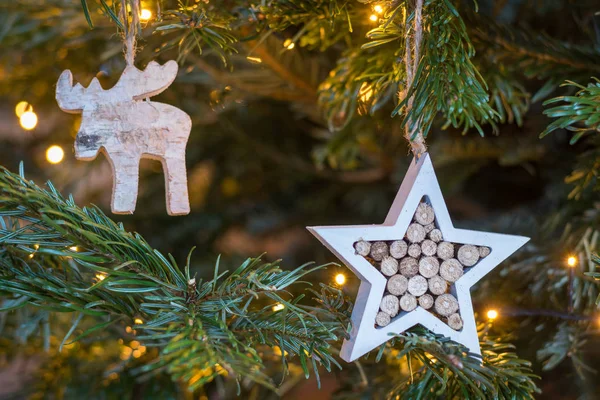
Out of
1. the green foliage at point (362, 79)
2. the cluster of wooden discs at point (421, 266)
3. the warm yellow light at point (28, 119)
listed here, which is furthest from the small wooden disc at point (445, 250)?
the warm yellow light at point (28, 119)

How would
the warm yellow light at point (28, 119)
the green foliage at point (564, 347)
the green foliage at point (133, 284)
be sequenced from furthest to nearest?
the warm yellow light at point (28, 119) < the green foliage at point (564, 347) < the green foliage at point (133, 284)

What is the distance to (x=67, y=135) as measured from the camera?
0.74 meters

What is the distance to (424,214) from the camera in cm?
40

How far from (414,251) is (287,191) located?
528mm

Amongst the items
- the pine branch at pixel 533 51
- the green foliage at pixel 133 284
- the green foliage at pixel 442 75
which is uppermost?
the pine branch at pixel 533 51

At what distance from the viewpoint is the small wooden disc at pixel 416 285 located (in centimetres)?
39

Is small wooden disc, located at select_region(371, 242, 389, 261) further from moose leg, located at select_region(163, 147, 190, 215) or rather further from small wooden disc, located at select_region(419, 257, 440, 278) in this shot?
moose leg, located at select_region(163, 147, 190, 215)

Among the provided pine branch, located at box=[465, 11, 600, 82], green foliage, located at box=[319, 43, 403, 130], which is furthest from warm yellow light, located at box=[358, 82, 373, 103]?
pine branch, located at box=[465, 11, 600, 82]

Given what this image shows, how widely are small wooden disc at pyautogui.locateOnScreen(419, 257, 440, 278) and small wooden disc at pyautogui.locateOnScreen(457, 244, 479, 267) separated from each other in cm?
2

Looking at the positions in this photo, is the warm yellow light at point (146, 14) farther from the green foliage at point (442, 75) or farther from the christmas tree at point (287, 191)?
the green foliage at point (442, 75)

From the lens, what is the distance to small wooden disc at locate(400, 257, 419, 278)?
390 mm

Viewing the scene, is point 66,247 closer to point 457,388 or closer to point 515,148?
point 457,388

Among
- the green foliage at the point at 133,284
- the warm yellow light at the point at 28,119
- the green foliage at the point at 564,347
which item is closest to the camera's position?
the green foliage at the point at 133,284

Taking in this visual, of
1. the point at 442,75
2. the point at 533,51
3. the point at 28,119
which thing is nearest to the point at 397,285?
the point at 442,75
